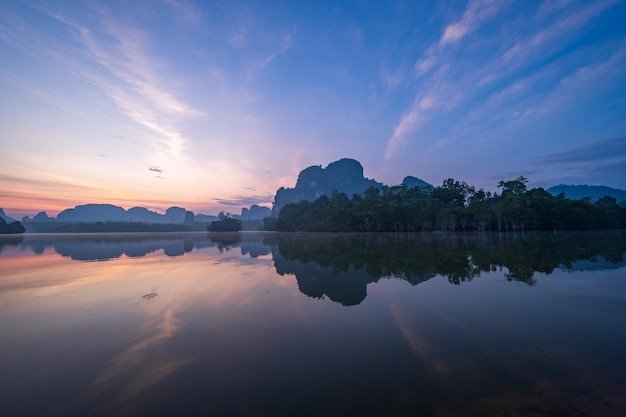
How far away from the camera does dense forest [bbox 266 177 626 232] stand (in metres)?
64.5

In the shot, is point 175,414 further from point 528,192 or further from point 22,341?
point 528,192

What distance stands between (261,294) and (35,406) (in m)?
7.60

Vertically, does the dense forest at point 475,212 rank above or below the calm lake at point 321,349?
above

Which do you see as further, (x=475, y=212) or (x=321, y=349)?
(x=475, y=212)

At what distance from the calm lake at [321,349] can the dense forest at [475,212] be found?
5915 cm

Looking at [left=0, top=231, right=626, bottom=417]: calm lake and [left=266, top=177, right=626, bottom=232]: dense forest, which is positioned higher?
[left=266, top=177, right=626, bottom=232]: dense forest

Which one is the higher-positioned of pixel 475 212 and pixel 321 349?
pixel 475 212

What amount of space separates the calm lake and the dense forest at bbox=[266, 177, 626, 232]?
194 feet

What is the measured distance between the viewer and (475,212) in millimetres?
65500

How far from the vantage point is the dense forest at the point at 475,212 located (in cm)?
6450

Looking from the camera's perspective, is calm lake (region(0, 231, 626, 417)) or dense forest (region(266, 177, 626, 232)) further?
dense forest (region(266, 177, 626, 232))

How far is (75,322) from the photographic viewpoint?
8.23 meters

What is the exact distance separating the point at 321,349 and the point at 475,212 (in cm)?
7124

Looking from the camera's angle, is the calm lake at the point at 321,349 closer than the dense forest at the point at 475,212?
Yes
